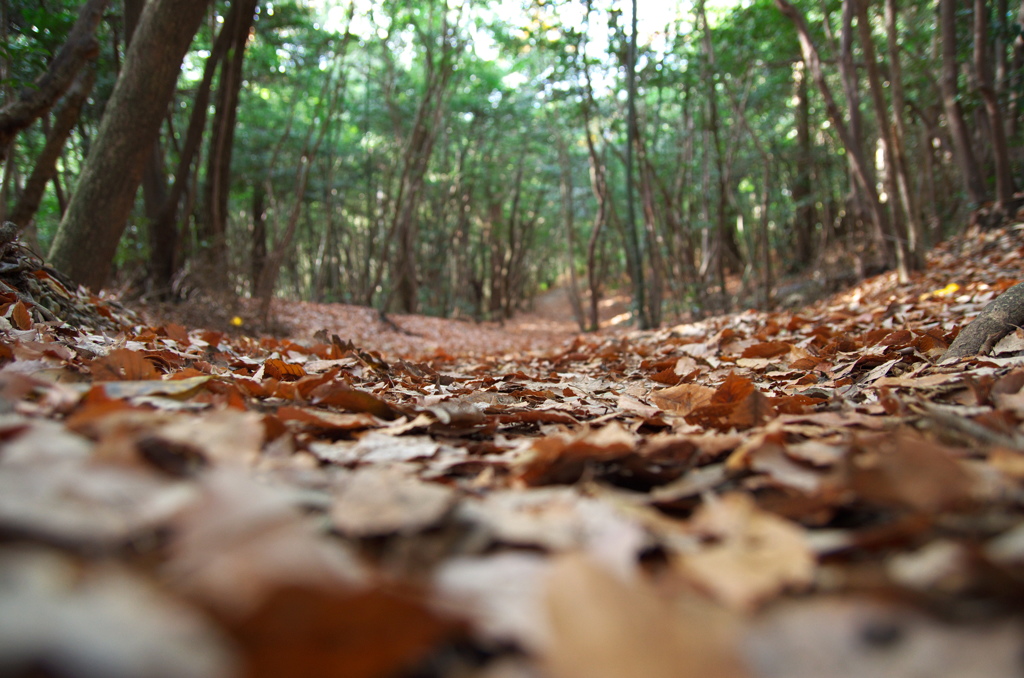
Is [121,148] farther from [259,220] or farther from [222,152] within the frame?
[259,220]

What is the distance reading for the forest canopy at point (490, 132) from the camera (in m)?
4.32

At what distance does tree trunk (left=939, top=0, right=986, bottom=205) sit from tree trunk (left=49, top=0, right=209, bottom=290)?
311 inches

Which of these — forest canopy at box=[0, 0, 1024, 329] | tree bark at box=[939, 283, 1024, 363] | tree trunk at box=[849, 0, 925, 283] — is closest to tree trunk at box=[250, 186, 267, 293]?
forest canopy at box=[0, 0, 1024, 329]

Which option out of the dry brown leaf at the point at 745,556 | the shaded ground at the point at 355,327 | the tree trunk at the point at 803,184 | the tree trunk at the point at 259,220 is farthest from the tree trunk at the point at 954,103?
the tree trunk at the point at 259,220

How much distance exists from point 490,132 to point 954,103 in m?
12.1

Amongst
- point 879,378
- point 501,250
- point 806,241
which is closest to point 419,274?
point 501,250

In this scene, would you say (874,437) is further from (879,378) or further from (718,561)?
(879,378)

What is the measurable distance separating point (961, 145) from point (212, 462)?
935 centimetres

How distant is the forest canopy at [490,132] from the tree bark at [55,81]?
1 cm

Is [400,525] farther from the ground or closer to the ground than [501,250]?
closer to the ground

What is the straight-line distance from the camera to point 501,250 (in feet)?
63.0

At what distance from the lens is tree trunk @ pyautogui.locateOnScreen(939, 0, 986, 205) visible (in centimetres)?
697

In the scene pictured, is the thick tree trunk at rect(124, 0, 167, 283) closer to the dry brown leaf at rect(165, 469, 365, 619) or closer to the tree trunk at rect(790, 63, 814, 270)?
the dry brown leaf at rect(165, 469, 365, 619)

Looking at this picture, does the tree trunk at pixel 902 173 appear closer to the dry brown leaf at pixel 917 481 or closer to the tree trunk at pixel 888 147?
the tree trunk at pixel 888 147
